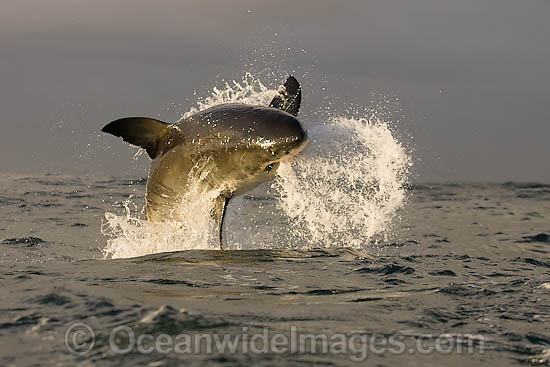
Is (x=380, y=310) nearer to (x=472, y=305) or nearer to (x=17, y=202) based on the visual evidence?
(x=472, y=305)

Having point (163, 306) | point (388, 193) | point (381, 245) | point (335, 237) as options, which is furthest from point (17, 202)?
point (163, 306)

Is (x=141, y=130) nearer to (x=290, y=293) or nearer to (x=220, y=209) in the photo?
(x=220, y=209)

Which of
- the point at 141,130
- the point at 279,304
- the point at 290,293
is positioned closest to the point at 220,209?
the point at 141,130

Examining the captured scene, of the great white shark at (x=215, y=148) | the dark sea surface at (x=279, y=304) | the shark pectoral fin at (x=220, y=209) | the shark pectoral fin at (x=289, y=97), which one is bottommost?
the dark sea surface at (x=279, y=304)

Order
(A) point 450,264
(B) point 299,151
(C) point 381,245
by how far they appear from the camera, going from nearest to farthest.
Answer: (B) point 299,151 → (A) point 450,264 → (C) point 381,245

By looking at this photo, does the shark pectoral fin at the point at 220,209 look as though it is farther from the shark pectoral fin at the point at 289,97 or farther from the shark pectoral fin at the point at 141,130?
the shark pectoral fin at the point at 289,97

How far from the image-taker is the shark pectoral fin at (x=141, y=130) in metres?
8.71

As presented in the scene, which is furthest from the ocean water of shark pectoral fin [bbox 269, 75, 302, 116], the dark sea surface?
shark pectoral fin [bbox 269, 75, 302, 116]

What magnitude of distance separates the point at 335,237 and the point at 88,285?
10.2 metres

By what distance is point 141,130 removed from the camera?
29.0ft

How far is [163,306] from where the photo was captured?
Result: 16.4 feet

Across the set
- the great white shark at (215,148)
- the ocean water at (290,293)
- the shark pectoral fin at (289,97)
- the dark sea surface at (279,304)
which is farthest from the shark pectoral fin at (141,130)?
the shark pectoral fin at (289,97)

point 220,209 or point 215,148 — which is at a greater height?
point 215,148

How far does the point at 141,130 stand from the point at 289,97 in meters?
2.25
